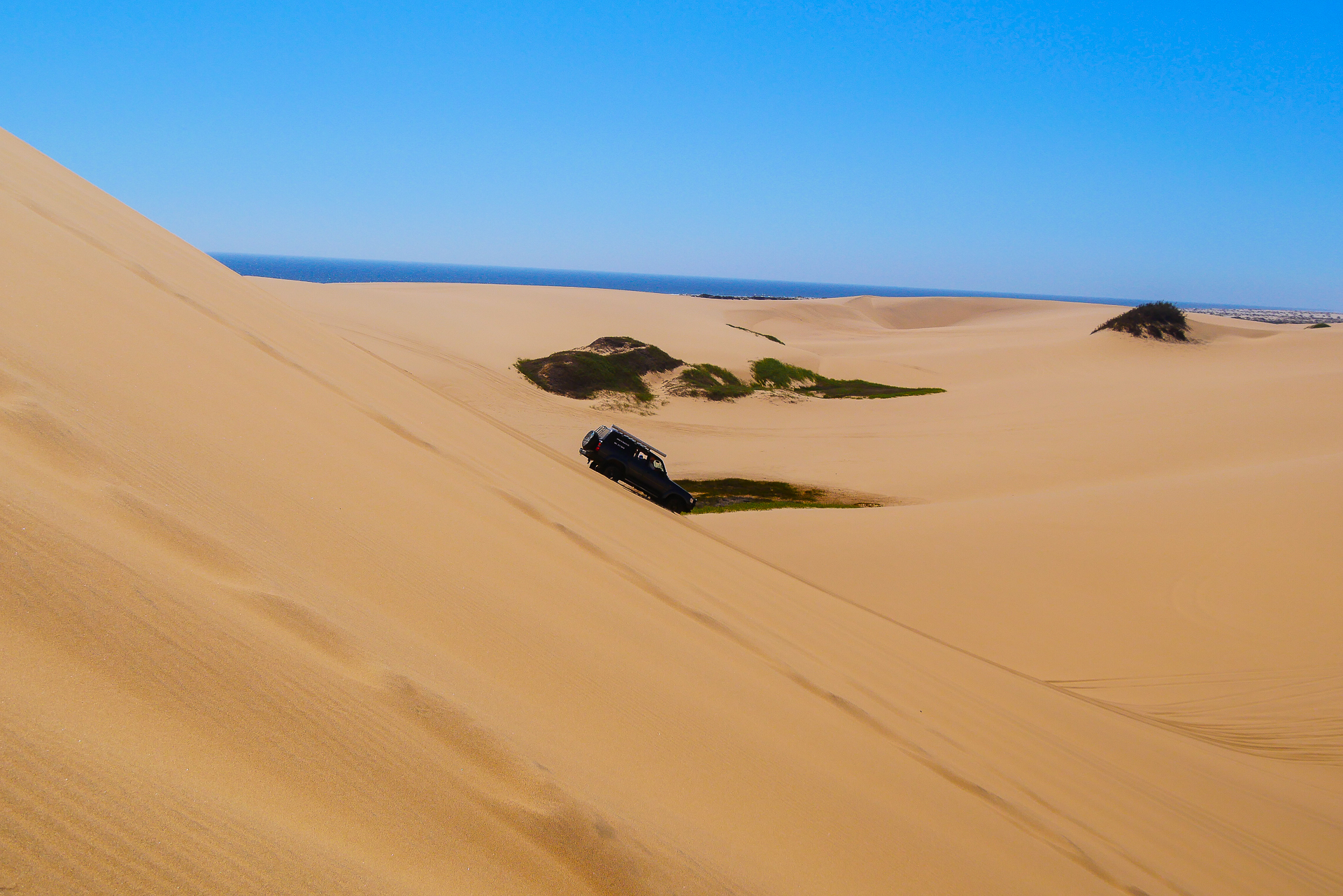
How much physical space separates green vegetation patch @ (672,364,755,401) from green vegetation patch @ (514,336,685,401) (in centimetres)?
100

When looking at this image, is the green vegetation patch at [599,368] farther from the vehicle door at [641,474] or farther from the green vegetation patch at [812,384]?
the vehicle door at [641,474]

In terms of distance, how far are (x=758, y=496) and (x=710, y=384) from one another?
1183 centimetres

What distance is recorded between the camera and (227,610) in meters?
2.68

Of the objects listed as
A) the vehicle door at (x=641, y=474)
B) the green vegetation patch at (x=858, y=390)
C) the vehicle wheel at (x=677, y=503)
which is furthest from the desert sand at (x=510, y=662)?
the green vegetation patch at (x=858, y=390)

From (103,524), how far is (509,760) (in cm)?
173

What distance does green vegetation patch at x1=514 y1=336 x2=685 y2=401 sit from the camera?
27156mm

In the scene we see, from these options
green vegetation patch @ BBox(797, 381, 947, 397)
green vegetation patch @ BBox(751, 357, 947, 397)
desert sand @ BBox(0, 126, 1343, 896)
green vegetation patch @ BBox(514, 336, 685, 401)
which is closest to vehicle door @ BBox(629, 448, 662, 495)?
desert sand @ BBox(0, 126, 1343, 896)

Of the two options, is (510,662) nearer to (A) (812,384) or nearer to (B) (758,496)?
(B) (758,496)

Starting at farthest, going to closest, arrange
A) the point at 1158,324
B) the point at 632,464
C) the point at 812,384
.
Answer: the point at 1158,324 → the point at 812,384 → the point at 632,464

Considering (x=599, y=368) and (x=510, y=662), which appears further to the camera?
(x=599, y=368)

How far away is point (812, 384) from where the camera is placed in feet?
109

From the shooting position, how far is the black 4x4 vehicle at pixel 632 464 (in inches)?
497

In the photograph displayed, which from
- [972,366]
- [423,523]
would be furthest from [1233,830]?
[972,366]

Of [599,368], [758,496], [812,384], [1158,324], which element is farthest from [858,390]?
[1158,324]
